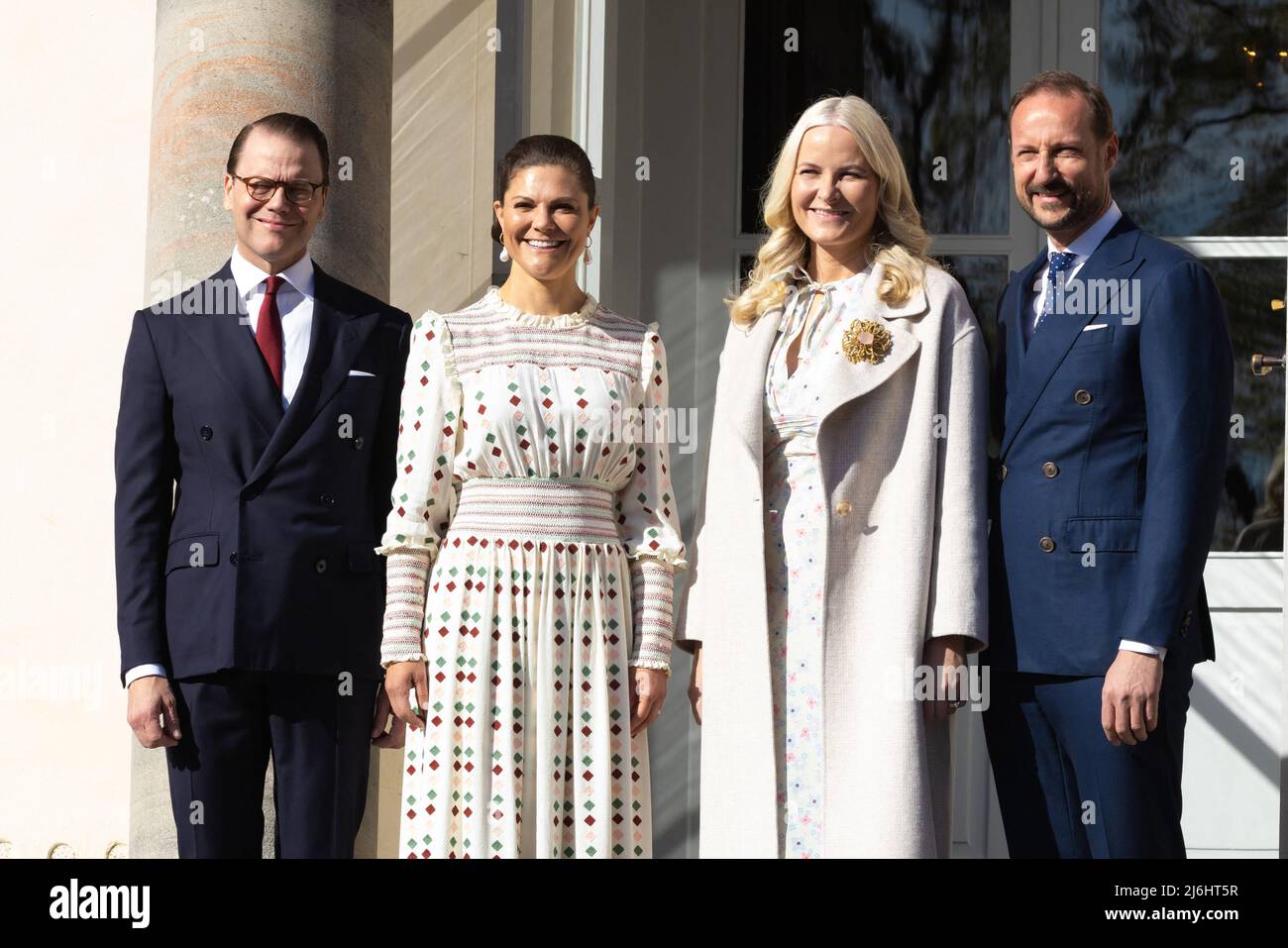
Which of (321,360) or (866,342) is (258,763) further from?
(866,342)

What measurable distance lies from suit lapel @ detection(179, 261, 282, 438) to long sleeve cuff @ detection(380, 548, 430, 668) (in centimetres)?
45

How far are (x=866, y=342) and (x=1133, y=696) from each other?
3.33ft

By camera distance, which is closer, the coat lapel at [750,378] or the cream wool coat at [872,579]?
the cream wool coat at [872,579]

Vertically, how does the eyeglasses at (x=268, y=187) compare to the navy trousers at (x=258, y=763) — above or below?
above

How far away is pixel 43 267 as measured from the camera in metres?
7.46

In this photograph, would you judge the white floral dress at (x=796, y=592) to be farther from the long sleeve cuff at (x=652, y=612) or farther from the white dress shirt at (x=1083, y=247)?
the white dress shirt at (x=1083, y=247)

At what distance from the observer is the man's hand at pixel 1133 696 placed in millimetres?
4227

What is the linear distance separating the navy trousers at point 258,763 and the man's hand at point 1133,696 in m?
1.76

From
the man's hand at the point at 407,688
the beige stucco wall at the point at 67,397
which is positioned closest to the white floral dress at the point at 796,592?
the man's hand at the point at 407,688

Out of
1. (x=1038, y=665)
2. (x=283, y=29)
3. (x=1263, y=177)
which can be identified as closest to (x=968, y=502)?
(x=1038, y=665)

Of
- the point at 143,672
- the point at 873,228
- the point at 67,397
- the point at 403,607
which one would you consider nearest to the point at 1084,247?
the point at 873,228

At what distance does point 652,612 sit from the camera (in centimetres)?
471

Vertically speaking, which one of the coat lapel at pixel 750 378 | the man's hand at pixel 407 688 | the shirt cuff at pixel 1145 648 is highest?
the coat lapel at pixel 750 378

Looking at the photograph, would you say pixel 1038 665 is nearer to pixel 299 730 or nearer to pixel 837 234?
pixel 837 234
